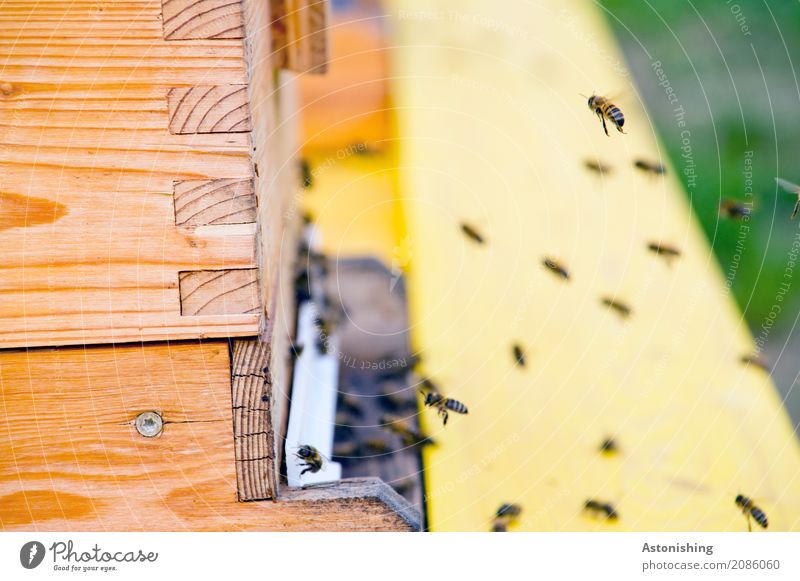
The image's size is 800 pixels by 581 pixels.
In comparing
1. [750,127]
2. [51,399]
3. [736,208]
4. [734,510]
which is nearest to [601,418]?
[734,510]

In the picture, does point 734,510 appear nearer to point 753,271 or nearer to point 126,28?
point 126,28

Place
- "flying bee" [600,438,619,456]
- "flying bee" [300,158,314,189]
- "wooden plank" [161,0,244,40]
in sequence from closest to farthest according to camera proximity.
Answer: "wooden plank" [161,0,244,40], "flying bee" [600,438,619,456], "flying bee" [300,158,314,189]

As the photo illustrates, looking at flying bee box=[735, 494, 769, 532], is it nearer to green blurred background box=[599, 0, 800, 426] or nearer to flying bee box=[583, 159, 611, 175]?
flying bee box=[583, 159, 611, 175]

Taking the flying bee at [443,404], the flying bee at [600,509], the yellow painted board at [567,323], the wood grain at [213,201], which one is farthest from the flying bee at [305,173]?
the flying bee at [600,509]

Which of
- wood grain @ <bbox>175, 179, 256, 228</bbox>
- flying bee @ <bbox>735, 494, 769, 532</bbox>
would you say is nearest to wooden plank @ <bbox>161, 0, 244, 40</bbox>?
wood grain @ <bbox>175, 179, 256, 228</bbox>

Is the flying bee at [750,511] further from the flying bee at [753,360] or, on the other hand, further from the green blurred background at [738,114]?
the green blurred background at [738,114]
